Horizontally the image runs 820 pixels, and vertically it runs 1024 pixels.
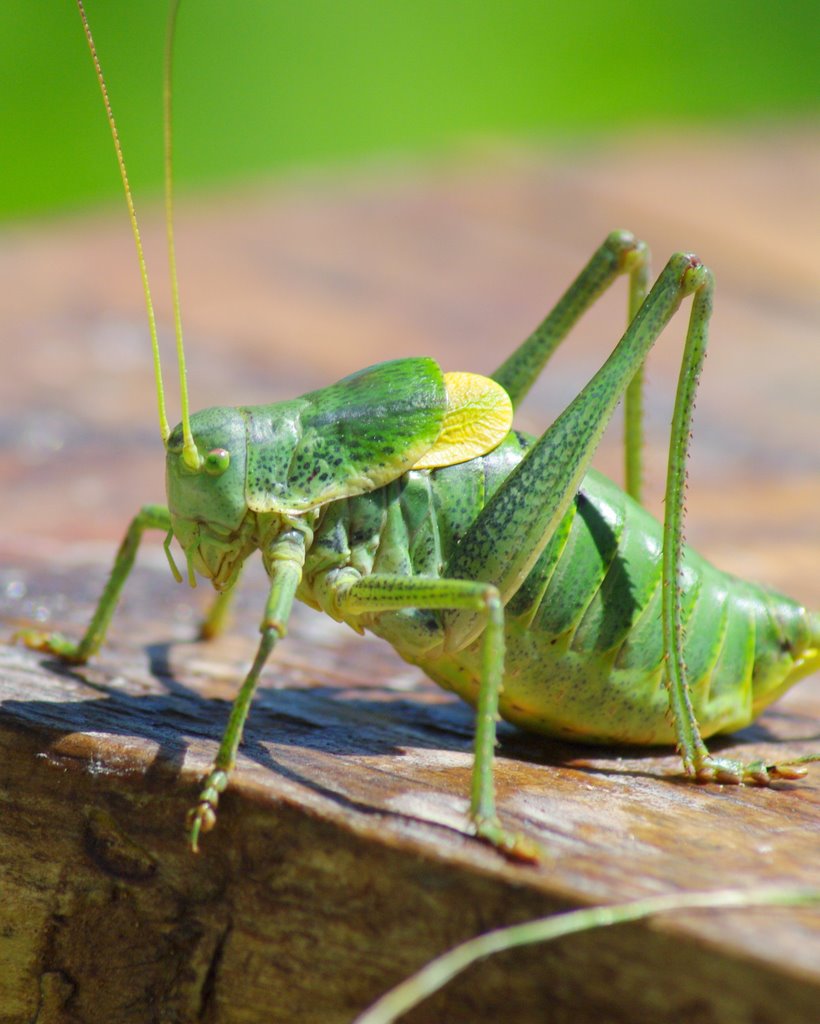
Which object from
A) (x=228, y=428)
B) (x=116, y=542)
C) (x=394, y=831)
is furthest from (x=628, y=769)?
(x=116, y=542)

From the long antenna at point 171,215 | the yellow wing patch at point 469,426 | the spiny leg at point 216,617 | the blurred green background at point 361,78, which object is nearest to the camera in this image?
the long antenna at point 171,215

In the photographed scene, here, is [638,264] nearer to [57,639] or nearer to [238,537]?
[238,537]

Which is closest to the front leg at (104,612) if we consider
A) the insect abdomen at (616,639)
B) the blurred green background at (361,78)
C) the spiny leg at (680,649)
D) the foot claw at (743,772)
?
the insect abdomen at (616,639)

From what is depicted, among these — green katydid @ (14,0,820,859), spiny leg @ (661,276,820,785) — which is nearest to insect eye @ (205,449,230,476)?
green katydid @ (14,0,820,859)

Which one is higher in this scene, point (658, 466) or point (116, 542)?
point (658, 466)

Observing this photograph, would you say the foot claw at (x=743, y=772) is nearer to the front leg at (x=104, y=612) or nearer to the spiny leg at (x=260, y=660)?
the spiny leg at (x=260, y=660)

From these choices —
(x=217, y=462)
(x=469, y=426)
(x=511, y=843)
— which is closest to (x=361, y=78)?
(x=469, y=426)
